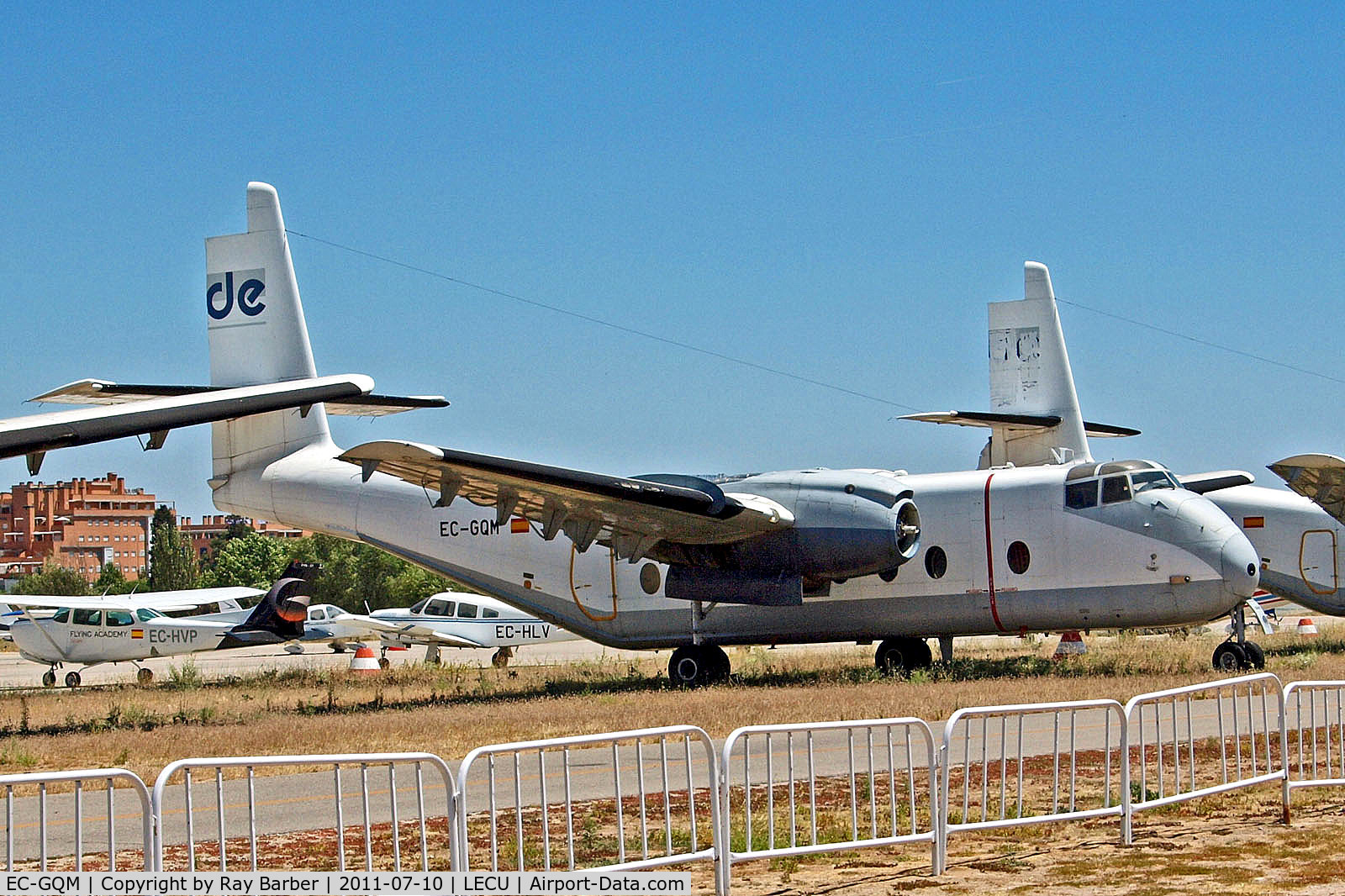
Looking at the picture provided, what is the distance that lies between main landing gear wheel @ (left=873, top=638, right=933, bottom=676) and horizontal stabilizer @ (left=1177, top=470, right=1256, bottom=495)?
24.0 ft

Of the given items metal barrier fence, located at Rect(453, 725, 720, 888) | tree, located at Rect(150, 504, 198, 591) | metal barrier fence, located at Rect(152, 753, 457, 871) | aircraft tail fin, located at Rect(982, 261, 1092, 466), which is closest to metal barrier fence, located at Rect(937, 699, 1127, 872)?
metal barrier fence, located at Rect(453, 725, 720, 888)

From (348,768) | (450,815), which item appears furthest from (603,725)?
(450,815)

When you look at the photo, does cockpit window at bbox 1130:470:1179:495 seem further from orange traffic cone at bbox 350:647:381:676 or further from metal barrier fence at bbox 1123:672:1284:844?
orange traffic cone at bbox 350:647:381:676

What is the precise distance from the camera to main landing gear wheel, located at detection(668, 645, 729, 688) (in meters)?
22.1

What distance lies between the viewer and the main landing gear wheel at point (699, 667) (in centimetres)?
2212

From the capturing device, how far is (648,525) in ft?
67.9

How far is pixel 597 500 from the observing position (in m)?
19.7

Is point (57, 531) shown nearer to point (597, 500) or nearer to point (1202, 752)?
point (597, 500)

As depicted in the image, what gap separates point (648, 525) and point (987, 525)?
195 inches

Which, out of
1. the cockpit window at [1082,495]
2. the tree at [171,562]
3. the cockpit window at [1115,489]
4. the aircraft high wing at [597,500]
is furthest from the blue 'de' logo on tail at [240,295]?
the tree at [171,562]

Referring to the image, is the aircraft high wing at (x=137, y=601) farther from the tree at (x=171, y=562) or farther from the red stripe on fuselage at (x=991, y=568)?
the tree at (x=171, y=562)

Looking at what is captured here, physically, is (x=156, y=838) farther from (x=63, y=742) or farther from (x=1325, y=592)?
(x=1325, y=592)

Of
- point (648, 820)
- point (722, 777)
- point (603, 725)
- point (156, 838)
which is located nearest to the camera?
point (156, 838)

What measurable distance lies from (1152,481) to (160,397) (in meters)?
14.1
